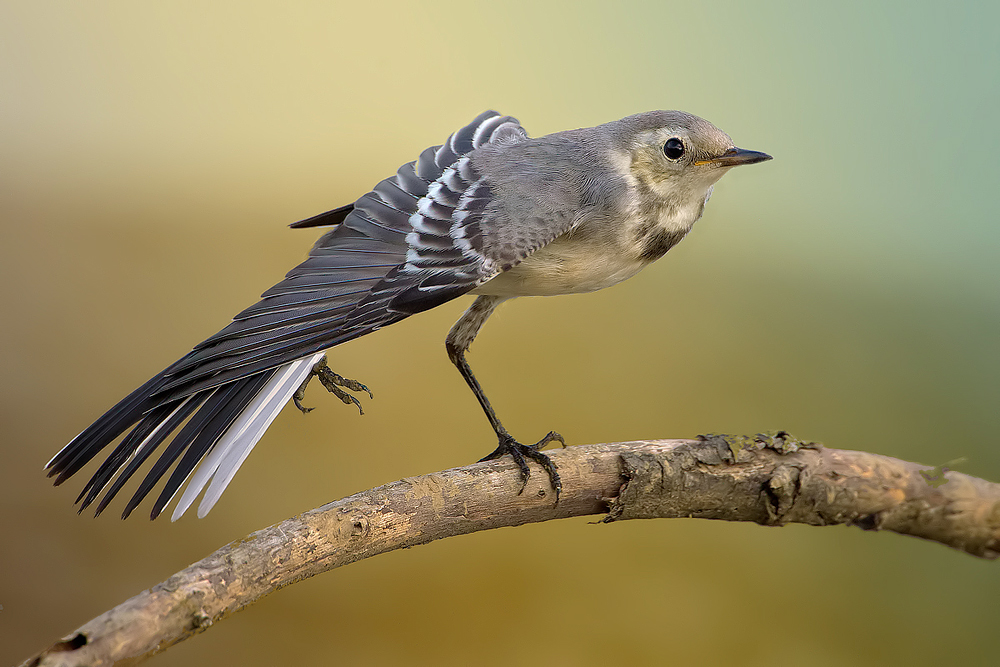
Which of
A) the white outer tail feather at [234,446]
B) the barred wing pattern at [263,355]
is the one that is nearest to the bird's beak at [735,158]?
the barred wing pattern at [263,355]

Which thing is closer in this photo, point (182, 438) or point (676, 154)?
point (182, 438)

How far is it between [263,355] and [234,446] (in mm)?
117

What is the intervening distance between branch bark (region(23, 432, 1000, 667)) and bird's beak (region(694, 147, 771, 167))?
0.40 meters

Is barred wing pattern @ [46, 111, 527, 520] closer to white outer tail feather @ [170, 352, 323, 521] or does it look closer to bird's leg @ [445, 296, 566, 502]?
white outer tail feather @ [170, 352, 323, 521]

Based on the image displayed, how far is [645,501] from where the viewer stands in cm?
109

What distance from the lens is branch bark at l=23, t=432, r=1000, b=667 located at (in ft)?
2.85

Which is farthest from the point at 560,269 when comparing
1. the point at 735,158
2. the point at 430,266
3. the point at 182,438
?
the point at 182,438

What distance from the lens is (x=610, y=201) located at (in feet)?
3.56

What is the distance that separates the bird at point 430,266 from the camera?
903 mm

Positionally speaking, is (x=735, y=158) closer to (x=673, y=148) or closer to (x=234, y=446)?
(x=673, y=148)

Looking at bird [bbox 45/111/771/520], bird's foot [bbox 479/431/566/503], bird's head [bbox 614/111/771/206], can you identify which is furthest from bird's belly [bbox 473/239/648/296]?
bird's foot [bbox 479/431/566/503]

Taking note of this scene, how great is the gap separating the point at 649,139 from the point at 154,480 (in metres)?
0.83

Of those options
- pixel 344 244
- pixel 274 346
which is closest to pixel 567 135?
pixel 344 244

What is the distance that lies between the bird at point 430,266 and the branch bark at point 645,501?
0.21 ft
